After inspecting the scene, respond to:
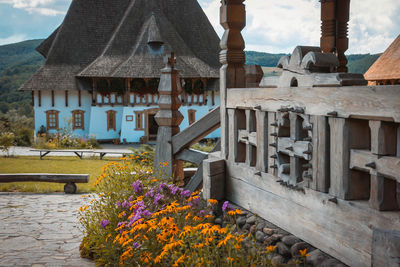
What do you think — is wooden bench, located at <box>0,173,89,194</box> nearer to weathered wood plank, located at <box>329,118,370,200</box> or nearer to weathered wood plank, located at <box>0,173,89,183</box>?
weathered wood plank, located at <box>0,173,89,183</box>

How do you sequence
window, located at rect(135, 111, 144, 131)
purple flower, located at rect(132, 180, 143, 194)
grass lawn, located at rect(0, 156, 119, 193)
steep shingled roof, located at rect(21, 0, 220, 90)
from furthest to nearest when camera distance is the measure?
1. window, located at rect(135, 111, 144, 131)
2. steep shingled roof, located at rect(21, 0, 220, 90)
3. grass lawn, located at rect(0, 156, 119, 193)
4. purple flower, located at rect(132, 180, 143, 194)

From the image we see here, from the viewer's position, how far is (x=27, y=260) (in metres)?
4.73

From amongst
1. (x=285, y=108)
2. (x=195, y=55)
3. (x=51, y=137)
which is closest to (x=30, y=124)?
(x=51, y=137)

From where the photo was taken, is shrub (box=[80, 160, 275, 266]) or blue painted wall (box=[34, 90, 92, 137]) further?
blue painted wall (box=[34, 90, 92, 137])

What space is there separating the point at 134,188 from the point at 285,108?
6.90ft

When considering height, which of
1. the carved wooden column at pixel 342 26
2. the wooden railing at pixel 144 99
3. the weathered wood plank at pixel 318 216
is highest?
the carved wooden column at pixel 342 26

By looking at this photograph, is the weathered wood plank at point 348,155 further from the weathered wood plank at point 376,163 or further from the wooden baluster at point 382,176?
the wooden baluster at point 382,176

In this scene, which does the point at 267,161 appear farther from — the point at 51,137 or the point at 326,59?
the point at 51,137

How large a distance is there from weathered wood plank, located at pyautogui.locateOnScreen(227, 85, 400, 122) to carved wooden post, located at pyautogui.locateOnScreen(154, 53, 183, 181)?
1.96 meters

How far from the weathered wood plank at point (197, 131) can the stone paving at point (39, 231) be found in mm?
1613

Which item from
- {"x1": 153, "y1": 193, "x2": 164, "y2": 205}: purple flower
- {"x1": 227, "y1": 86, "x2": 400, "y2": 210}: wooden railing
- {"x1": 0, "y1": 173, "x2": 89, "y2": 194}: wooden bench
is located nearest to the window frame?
{"x1": 0, "y1": 173, "x2": 89, "y2": 194}: wooden bench

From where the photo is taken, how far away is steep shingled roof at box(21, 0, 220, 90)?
25.5 meters

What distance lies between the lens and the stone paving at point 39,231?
15.6 ft

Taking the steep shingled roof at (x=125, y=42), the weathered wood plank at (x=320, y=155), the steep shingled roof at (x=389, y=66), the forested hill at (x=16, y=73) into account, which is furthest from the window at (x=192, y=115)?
the forested hill at (x=16, y=73)
